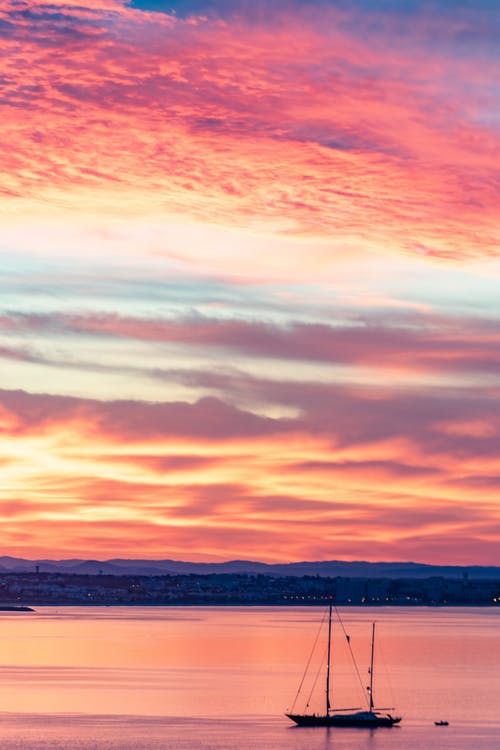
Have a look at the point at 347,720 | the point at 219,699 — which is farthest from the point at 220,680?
the point at 347,720

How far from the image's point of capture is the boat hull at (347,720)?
99812 millimetres

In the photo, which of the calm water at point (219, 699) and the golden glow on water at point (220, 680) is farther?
the golden glow on water at point (220, 680)

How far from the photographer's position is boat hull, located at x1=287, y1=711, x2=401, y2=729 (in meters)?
99.8

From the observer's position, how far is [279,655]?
179125 mm

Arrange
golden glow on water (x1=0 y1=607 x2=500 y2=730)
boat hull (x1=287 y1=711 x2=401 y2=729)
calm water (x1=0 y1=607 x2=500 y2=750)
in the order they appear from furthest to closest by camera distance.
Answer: golden glow on water (x1=0 y1=607 x2=500 y2=730), boat hull (x1=287 y1=711 x2=401 y2=729), calm water (x1=0 y1=607 x2=500 y2=750)

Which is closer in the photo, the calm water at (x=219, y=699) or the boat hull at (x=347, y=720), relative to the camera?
the calm water at (x=219, y=699)

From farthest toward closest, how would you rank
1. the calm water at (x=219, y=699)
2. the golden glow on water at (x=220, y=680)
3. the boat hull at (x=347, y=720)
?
the golden glow on water at (x=220, y=680) → the boat hull at (x=347, y=720) → the calm water at (x=219, y=699)

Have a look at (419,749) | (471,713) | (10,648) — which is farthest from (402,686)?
(10,648)

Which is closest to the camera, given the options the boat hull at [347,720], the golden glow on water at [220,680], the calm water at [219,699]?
the calm water at [219,699]

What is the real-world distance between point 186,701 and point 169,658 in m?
57.3

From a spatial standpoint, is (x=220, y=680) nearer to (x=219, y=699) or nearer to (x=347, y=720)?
(x=219, y=699)

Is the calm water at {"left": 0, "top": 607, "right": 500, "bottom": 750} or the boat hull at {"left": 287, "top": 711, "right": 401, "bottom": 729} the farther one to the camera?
the boat hull at {"left": 287, "top": 711, "right": 401, "bottom": 729}

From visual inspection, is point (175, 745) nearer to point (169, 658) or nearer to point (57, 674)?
point (57, 674)

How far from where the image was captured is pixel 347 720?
10162cm
